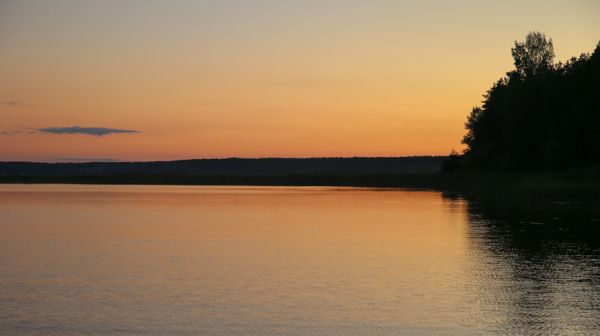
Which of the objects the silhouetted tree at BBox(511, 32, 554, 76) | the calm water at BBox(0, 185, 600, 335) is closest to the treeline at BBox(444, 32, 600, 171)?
the silhouetted tree at BBox(511, 32, 554, 76)

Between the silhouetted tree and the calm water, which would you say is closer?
the calm water

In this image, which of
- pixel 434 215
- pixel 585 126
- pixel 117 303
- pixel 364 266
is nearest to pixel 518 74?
pixel 585 126

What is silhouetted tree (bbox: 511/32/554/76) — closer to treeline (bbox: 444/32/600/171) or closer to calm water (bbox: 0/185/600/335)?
treeline (bbox: 444/32/600/171)

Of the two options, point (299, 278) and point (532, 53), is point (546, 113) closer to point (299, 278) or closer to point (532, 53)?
point (532, 53)

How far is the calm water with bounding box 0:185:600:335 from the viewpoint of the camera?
1442 centimetres

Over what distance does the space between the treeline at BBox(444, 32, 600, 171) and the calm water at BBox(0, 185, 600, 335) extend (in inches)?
2428

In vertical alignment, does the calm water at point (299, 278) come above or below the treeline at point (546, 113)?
A: below

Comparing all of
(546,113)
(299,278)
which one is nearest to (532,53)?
(546,113)

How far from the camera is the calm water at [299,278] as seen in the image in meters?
14.4

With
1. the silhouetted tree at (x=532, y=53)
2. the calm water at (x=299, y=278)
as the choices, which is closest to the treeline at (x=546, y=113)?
the silhouetted tree at (x=532, y=53)

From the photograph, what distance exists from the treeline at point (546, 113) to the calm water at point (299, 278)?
2428 inches

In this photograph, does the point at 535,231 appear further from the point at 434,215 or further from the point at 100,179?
the point at 100,179

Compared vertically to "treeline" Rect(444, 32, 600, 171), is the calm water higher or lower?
lower

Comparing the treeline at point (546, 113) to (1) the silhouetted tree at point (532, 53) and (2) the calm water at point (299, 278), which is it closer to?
(1) the silhouetted tree at point (532, 53)
